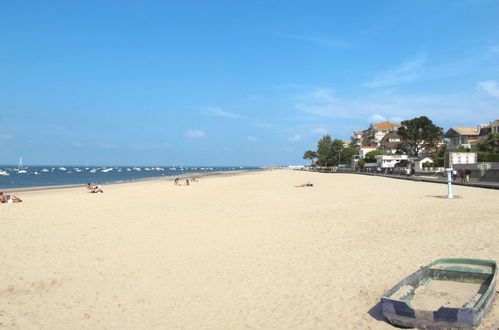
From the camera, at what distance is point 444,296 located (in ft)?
19.8

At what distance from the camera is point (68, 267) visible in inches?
340

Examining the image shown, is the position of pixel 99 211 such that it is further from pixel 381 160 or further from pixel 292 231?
pixel 381 160

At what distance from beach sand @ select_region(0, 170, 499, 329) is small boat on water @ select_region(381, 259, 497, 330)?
0.31 metres

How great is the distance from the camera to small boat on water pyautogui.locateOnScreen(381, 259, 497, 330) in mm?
4824

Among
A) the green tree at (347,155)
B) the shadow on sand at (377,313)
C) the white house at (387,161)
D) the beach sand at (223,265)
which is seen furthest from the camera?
the green tree at (347,155)

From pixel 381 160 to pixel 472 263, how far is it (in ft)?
259

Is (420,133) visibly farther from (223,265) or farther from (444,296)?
(444,296)

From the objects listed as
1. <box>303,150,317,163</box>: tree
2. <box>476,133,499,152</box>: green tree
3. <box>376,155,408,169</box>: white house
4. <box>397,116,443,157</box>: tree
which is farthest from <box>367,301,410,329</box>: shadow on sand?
<box>303,150,317,163</box>: tree

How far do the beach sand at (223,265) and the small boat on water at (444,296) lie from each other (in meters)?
0.31

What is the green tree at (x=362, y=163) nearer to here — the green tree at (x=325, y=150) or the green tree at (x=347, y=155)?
the green tree at (x=347, y=155)

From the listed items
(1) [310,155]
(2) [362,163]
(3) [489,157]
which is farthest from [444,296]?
(1) [310,155]

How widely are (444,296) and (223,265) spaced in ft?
14.5

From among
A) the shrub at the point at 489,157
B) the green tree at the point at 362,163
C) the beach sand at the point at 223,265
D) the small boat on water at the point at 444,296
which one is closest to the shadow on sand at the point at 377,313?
the beach sand at the point at 223,265

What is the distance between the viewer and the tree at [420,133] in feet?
268
